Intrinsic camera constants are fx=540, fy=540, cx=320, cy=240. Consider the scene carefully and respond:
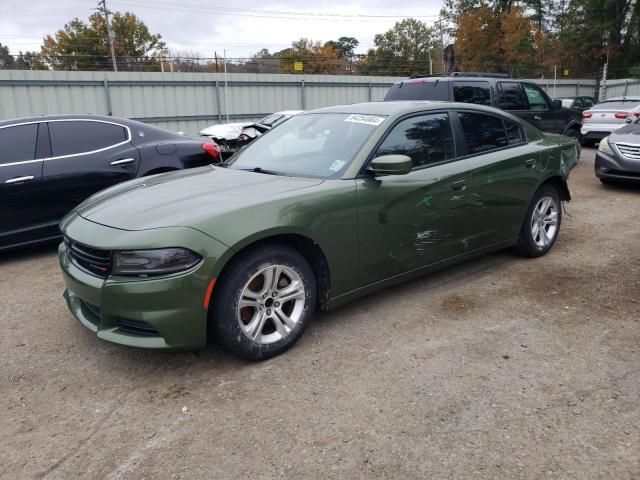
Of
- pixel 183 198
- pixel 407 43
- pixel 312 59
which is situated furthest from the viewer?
pixel 407 43

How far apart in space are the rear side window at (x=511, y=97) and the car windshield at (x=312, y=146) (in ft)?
20.2

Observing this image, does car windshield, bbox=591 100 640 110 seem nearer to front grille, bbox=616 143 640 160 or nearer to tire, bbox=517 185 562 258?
front grille, bbox=616 143 640 160

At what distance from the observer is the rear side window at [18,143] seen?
5.52 metres

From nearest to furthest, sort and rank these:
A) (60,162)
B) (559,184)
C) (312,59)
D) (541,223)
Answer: (541,223), (559,184), (60,162), (312,59)

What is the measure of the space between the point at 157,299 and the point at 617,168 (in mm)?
8362

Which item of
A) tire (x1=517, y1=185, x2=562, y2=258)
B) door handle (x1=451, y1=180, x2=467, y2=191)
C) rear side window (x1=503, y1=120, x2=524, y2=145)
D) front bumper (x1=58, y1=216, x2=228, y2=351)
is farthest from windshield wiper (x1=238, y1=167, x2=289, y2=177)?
tire (x1=517, y1=185, x2=562, y2=258)

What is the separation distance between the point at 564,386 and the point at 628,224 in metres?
4.62

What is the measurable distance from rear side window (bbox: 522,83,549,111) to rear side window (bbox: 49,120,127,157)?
765 cm

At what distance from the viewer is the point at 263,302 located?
3.31 meters

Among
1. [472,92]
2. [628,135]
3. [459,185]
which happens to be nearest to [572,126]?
[628,135]

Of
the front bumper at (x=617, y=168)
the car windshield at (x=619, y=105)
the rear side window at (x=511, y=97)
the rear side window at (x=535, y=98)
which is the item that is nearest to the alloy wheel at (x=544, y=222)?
the front bumper at (x=617, y=168)

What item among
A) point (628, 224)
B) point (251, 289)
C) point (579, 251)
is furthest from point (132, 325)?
point (628, 224)

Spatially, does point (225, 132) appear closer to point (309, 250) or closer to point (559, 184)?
point (559, 184)

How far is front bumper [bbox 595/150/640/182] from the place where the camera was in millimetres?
8672
